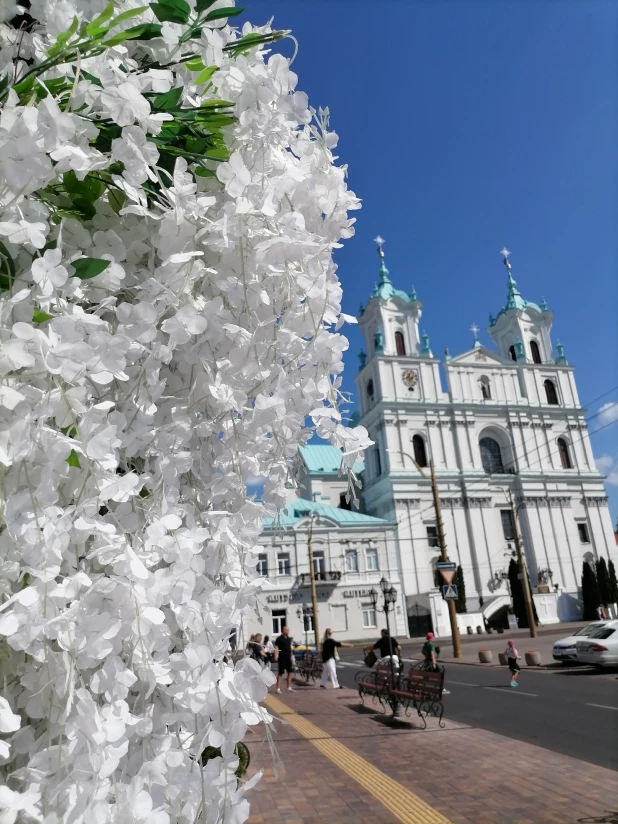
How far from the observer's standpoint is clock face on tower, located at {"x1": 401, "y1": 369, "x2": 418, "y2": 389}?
150ft

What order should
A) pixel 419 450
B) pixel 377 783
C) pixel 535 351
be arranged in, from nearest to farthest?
1. pixel 377 783
2. pixel 419 450
3. pixel 535 351

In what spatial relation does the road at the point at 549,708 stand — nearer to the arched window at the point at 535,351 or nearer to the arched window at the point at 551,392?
the arched window at the point at 551,392

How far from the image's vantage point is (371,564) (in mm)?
38750

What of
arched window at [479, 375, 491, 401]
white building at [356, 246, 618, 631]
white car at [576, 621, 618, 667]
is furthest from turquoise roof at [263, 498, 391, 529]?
white car at [576, 621, 618, 667]

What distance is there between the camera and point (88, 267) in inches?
43.7

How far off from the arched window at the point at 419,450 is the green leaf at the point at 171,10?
145 ft

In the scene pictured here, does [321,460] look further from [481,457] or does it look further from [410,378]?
[481,457]

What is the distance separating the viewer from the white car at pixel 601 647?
1466cm

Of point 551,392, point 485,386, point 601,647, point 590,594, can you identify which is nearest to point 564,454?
point 551,392

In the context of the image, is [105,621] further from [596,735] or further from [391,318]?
[391,318]

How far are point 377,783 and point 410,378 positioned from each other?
134ft

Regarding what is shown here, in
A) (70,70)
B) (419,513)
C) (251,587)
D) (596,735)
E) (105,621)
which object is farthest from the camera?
(419,513)

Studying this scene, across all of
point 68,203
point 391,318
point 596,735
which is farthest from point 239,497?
point 391,318

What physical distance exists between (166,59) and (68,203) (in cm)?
40
